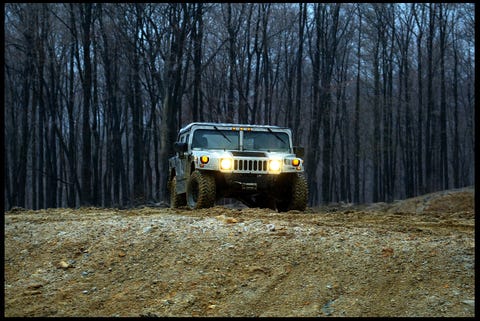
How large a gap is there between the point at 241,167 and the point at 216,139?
4.32 ft

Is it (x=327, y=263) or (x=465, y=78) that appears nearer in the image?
(x=327, y=263)

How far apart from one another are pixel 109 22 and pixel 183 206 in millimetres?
15476

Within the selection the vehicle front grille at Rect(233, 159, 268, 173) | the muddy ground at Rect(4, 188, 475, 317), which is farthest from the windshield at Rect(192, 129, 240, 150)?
the muddy ground at Rect(4, 188, 475, 317)

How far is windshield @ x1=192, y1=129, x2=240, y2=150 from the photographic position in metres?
12.3

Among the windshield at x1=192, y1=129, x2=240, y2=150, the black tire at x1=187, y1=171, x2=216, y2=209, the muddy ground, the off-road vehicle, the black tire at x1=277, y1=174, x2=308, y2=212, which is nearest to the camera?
the muddy ground

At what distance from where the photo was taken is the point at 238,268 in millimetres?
6879

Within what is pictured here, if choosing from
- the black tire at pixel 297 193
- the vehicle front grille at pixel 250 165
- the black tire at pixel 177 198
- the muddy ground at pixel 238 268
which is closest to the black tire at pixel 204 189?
the vehicle front grille at pixel 250 165

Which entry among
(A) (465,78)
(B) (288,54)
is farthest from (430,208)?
(A) (465,78)

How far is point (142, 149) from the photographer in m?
30.3

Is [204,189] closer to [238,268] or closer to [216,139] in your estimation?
[216,139]

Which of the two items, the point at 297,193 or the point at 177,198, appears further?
the point at 177,198

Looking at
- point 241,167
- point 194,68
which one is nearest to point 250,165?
point 241,167

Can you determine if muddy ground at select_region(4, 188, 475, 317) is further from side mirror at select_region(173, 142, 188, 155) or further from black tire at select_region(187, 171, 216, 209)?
side mirror at select_region(173, 142, 188, 155)

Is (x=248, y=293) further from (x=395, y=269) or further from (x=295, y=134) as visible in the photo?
(x=295, y=134)
